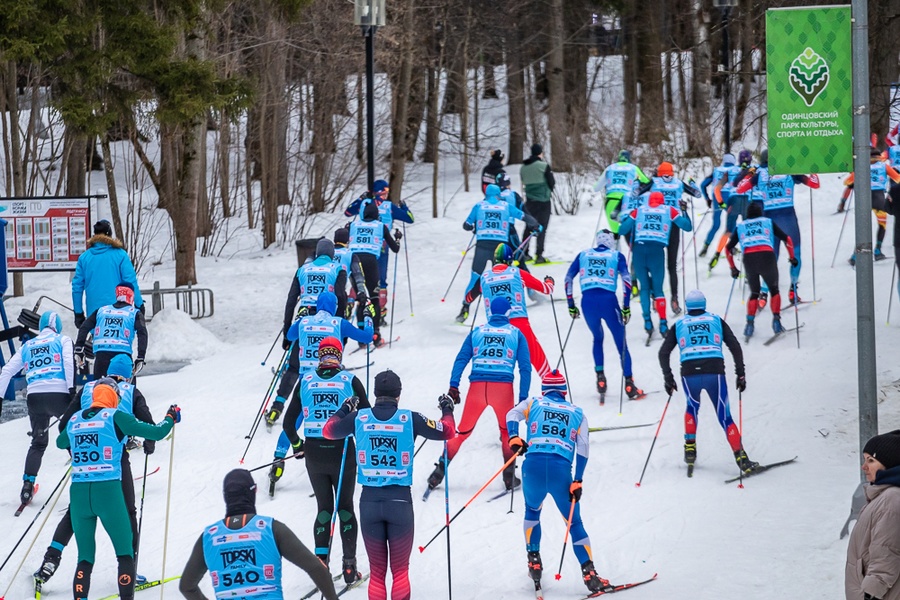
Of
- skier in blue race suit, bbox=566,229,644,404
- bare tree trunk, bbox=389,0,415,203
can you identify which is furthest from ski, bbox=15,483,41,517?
bare tree trunk, bbox=389,0,415,203

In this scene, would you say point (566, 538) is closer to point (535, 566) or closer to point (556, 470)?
point (535, 566)

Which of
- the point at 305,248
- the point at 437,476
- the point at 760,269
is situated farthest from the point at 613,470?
the point at 305,248

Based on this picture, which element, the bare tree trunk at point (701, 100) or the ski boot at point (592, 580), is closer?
the ski boot at point (592, 580)

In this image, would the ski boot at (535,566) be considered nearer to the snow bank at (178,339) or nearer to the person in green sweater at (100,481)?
the person in green sweater at (100,481)

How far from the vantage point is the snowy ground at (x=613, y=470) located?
8.92 meters

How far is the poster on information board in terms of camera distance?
17.2 metres

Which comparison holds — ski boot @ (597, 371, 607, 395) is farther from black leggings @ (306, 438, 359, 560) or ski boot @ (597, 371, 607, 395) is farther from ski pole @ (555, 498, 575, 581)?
black leggings @ (306, 438, 359, 560)

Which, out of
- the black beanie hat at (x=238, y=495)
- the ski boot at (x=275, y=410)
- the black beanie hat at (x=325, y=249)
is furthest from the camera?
the black beanie hat at (x=325, y=249)

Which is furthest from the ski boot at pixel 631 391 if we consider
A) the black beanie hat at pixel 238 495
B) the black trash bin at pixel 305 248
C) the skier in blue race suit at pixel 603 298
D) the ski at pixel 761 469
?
the black trash bin at pixel 305 248

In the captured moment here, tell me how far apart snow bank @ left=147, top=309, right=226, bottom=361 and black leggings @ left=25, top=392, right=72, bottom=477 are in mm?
5237

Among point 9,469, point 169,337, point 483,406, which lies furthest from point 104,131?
point 483,406

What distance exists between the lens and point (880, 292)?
16.1 metres

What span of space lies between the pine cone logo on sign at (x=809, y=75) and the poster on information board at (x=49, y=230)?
11.8m

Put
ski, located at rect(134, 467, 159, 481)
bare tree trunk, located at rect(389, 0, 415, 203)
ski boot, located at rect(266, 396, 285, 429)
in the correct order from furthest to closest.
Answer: bare tree trunk, located at rect(389, 0, 415, 203) → ski boot, located at rect(266, 396, 285, 429) → ski, located at rect(134, 467, 159, 481)
